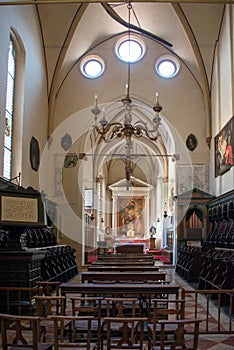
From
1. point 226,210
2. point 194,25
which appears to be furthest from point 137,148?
point 226,210

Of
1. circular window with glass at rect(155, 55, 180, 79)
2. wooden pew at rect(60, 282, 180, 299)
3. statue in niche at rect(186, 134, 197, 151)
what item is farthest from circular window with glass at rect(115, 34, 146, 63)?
wooden pew at rect(60, 282, 180, 299)

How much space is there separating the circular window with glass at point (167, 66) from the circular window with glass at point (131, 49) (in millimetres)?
793

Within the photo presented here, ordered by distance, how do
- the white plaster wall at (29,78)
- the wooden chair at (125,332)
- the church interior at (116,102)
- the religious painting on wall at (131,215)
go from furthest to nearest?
1. the religious painting on wall at (131,215)
2. the church interior at (116,102)
3. the white plaster wall at (29,78)
4. the wooden chair at (125,332)

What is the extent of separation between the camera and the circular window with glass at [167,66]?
1816 cm

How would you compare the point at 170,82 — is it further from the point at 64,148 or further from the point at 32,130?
the point at 32,130

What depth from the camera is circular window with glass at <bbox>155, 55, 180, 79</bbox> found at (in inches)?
715

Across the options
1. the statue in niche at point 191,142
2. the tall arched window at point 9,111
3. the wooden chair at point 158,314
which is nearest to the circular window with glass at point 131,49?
the statue in niche at point 191,142

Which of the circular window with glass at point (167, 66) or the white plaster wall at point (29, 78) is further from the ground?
the circular window with glass at point (167, 66)

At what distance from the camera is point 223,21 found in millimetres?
15047

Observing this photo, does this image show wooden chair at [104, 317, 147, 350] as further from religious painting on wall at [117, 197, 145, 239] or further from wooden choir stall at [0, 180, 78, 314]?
religious painting on wall at [117, 197, 145, 239]

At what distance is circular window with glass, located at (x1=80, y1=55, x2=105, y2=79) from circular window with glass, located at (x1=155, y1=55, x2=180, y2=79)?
227 centimetres

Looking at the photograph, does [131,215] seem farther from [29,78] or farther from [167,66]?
[29,78]

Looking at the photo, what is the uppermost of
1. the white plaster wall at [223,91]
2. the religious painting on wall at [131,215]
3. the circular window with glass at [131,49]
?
the circular window with glass at [131,49]

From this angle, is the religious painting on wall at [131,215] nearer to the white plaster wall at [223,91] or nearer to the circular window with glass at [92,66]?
the circular window with glass at [92,66]
